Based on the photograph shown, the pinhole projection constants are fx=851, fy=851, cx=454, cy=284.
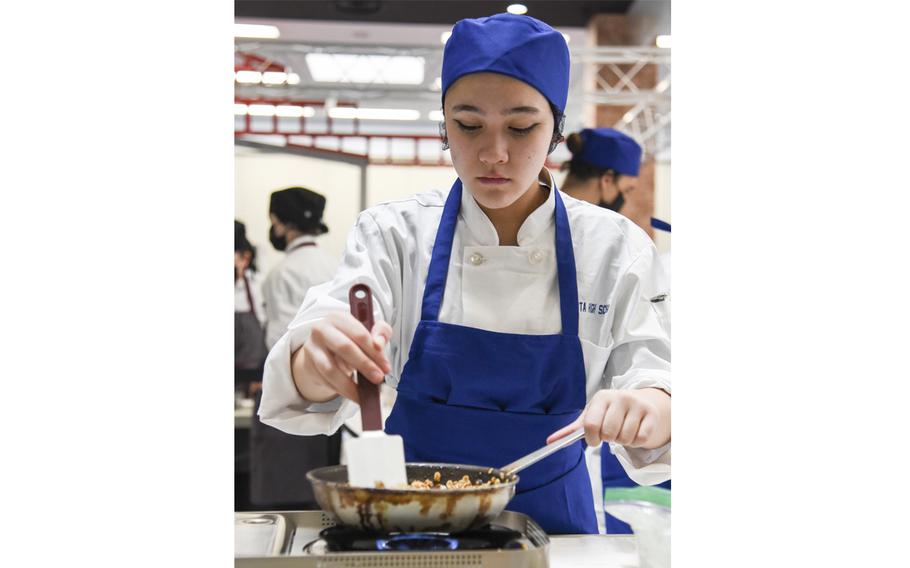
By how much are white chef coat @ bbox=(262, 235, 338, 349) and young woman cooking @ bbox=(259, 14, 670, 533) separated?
1.88 meters

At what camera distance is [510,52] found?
956 mm

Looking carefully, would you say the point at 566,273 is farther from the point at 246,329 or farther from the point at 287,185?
the point at 287,185

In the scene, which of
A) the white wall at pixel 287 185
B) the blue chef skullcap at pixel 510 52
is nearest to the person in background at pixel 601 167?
the white wall at pixel 287 185

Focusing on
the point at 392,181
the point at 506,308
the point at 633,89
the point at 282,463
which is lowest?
the point at 282,463

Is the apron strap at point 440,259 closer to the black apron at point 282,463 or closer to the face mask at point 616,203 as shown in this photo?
the face mask at point 616,203

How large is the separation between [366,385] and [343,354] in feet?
0.13

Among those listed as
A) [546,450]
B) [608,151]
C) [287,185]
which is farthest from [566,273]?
[287,185]

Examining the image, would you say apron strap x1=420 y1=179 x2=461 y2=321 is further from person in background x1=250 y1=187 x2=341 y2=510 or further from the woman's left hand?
person in background x1=250 y1=187 x2=341 y2=510

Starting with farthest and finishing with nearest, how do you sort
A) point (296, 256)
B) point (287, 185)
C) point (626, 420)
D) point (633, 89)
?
point (633, 89), point (287, 185), point (296, 256), point (626, 420)

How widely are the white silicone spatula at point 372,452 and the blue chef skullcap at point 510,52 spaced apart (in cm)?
38
